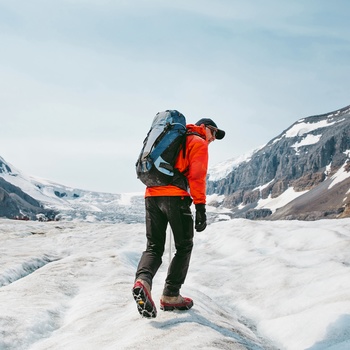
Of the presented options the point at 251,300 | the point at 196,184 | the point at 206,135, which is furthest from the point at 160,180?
the point at 251,300

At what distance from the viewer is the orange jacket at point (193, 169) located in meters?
→ 5.08

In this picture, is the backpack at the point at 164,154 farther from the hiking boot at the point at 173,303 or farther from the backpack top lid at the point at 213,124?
the hiking boot at the point at 173,303

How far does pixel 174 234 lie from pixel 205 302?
1.99 meters

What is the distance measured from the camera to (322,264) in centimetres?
911

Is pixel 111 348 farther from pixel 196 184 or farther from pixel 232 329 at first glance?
pixel 196 184

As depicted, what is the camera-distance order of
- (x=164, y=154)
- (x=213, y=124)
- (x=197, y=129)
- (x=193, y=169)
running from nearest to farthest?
(x=193, y=169) < (x=164, y=154) < (x=197, y=129) < (x=213, y=124)

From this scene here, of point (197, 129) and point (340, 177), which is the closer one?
point (197, 129)

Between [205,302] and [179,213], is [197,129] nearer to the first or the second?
→ [179,213]

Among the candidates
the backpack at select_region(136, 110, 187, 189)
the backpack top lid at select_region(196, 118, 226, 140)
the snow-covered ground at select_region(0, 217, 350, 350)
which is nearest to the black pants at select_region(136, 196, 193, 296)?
the backpack at select_region(136, 110, 187, 189)

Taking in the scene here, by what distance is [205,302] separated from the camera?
21.7 ft

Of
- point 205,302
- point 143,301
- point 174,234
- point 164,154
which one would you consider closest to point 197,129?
point 164,154

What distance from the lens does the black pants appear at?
17.3 ft

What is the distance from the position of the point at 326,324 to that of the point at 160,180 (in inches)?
126

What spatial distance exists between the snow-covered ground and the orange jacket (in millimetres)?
1709
